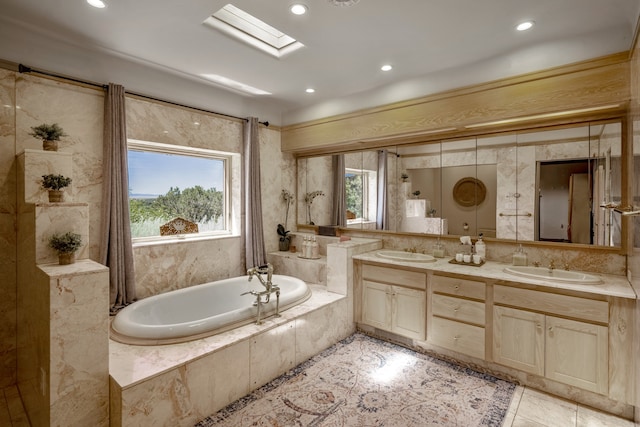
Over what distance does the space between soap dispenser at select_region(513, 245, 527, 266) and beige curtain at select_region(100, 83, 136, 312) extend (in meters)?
3.38

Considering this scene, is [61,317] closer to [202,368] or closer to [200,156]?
[202,368]

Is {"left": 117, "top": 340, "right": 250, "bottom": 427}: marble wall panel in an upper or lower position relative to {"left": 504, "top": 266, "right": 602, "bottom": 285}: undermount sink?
lower

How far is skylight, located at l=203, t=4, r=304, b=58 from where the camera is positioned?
2258 millimetres

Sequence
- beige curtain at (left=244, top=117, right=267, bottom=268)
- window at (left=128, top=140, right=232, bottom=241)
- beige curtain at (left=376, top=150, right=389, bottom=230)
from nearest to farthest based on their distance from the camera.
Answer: window at (left=128, top=140, right=232, bottom=241), beige curtain at (left=376, top=150, right=389, bottom=230), beige curtain at (left=244, top=117, right=267, bottom=268)

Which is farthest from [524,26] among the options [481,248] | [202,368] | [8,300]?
[8,300]

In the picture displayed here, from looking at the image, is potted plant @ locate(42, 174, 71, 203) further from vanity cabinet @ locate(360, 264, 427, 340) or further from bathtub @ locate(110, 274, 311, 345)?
vanity cabinet @ locate(360, 264, 427, 340)

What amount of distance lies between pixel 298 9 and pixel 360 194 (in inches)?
89.0

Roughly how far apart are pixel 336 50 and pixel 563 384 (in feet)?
9.92

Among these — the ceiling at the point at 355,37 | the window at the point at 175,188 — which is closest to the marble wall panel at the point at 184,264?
the window at the point at 175,188

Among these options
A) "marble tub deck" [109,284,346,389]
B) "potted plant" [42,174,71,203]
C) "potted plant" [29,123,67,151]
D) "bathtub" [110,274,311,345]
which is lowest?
"marble tub deck" [109,284,346,389]

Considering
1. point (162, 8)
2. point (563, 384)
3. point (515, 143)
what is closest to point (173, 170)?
point (162, 8)

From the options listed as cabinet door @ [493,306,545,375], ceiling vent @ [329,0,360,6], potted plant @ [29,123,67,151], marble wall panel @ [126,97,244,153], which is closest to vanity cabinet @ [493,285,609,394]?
cabinet door @ [493,306,545,375]

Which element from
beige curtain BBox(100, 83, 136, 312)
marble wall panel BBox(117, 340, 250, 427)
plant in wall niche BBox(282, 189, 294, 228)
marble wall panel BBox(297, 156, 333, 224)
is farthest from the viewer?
plant in wall niche BBox(282, 189, 294, 228)

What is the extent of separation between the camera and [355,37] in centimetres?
239
